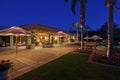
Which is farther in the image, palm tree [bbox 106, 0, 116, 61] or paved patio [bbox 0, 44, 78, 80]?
palm tree [bbox 106, 0, 116, 61]

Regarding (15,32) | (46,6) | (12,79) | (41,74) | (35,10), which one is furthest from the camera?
(46,6)

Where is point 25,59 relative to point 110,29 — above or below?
below

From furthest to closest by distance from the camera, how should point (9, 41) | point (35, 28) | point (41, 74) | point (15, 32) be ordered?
1. point (9, 41)
2. point (35, 28)
3. point (15, 32)
4. point (41, 74)

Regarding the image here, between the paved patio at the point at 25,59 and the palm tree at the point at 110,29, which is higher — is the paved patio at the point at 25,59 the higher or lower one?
the lower one

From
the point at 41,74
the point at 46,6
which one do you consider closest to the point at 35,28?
the point at 41,74

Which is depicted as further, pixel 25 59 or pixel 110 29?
pixel 25 59

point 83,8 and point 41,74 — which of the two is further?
point 83,8

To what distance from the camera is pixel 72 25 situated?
211 ft

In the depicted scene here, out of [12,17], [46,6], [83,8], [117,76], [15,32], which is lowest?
[117,76]

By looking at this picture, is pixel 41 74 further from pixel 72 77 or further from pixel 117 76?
pixel 117 76

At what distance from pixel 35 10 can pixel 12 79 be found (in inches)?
5051

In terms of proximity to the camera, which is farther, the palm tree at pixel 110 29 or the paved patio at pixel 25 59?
the palm tree at pixel 110 29

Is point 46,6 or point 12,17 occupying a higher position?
point 46,6

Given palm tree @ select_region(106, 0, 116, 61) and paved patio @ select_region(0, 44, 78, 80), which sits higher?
palm tree @ select_region(106, 0, 116, 61)
